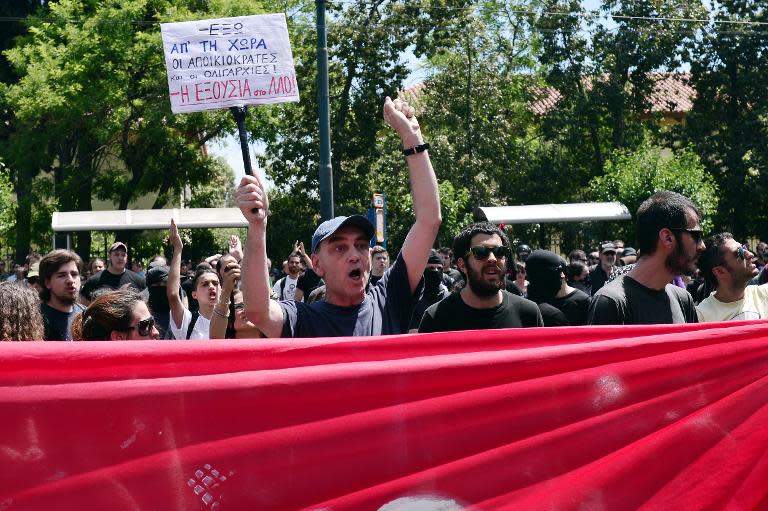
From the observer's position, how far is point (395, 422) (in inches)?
116

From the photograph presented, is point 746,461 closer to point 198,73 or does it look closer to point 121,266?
point 198,73

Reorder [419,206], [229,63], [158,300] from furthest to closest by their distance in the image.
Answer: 1. [158,300]
2. [229,63]
3. [419,206]

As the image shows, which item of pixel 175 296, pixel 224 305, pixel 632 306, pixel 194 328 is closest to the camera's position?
pixel 632 306

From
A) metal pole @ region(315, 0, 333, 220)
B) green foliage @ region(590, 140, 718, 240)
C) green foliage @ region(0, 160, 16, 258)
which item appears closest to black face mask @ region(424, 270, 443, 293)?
metal pole @ region(315, 0, 333, 220)

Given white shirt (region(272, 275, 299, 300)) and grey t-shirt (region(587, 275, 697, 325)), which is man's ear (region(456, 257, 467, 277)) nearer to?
grey t-shirt (region(587, 275, 697, 325))

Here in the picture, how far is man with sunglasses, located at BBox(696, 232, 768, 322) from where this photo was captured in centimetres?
517

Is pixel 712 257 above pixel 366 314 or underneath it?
underneath

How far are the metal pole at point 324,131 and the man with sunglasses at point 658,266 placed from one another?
10169 mm

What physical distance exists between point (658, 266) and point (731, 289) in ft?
4.09

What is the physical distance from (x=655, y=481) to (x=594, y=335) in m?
0.48

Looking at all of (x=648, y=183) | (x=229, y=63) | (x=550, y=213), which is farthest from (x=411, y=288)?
(x=648, y=183)

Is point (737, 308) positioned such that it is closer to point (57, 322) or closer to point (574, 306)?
point (574, 306)

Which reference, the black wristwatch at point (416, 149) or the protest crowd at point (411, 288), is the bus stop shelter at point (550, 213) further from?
the black wristwatch at point (416, 149)

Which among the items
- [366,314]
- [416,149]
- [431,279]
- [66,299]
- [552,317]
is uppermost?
[416,149]
